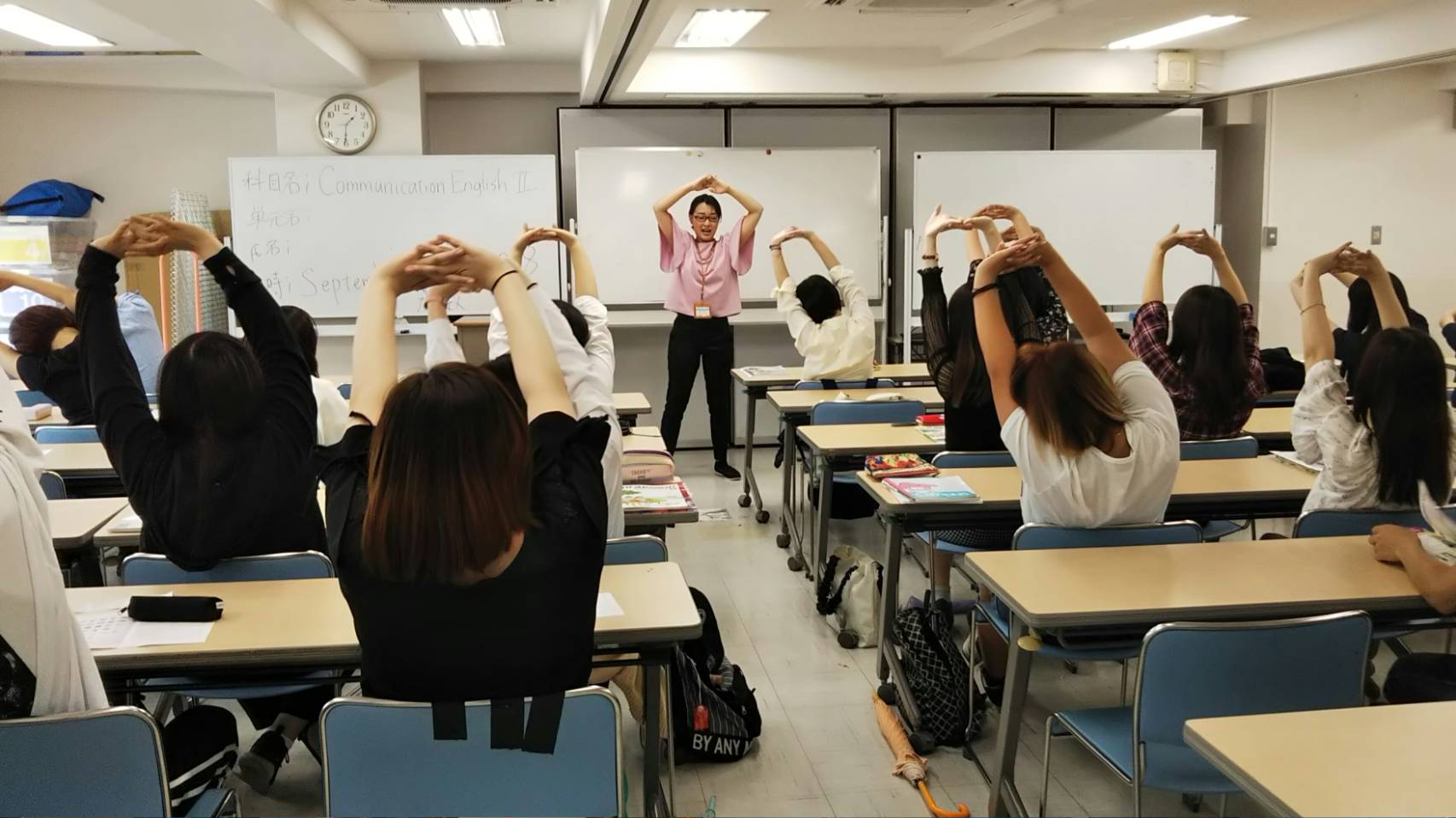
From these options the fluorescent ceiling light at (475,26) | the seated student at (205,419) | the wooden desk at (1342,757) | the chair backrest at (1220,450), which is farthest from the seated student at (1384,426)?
the fluorescent ceiling light at (475,26)

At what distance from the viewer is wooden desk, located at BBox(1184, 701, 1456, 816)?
1.42m

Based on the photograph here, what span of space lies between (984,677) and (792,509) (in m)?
1.99

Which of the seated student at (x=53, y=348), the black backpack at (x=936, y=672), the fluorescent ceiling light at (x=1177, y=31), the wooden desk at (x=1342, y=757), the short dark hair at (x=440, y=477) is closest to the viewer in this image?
the wooden desk at (x=1342, y=757)

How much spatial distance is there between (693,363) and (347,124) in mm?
2906

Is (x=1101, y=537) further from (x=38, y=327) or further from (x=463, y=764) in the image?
(x=38, y=327)

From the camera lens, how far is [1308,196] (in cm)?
796

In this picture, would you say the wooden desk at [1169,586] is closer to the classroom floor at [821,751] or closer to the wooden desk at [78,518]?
the classroom floor at [821,751]

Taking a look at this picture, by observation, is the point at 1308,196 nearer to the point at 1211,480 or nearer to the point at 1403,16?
the point at 1403,16

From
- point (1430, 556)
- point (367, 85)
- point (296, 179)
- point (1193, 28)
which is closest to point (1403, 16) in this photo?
point (1193, 28)

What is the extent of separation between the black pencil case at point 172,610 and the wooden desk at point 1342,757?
1.85m

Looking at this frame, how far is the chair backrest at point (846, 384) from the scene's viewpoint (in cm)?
532

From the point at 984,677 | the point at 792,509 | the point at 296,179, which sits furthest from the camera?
the point at 296,179

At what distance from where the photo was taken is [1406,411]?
270 centimetres

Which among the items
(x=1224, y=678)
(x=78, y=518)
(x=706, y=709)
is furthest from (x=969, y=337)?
(x=78, y=518)
